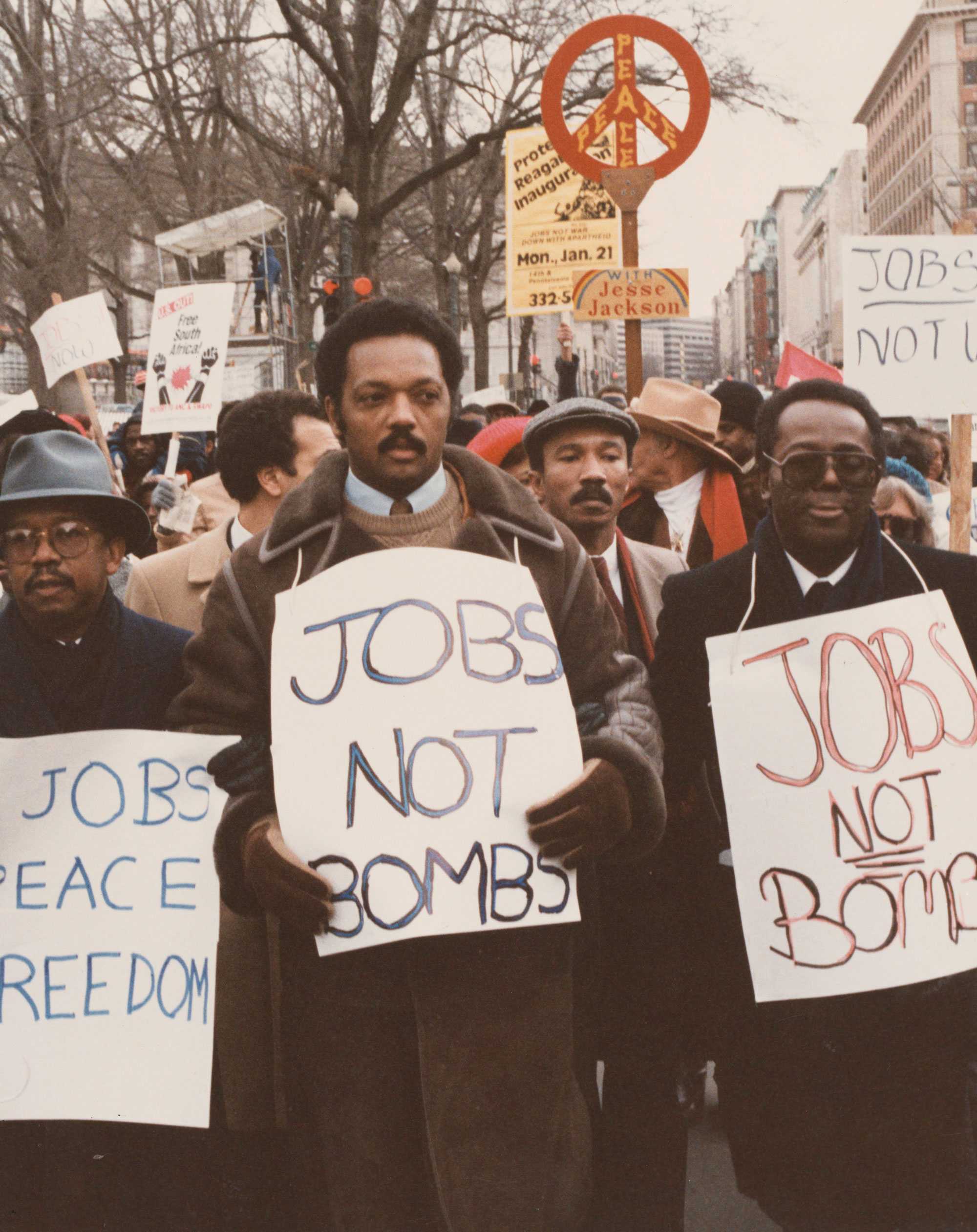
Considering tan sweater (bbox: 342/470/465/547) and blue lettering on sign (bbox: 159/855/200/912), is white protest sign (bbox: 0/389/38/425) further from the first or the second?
tan sweater (bbox: 342/470/465/547)

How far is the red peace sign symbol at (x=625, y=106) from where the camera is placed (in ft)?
19.7

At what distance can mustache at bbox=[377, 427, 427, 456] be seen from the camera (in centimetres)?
244

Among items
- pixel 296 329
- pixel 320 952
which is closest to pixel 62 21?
pixel 296 329

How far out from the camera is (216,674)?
97.7 inches

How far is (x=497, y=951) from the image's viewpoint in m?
2.41

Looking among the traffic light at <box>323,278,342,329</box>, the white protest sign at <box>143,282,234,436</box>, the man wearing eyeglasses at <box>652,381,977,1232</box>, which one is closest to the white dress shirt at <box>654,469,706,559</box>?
the man wearing eyeglasses at <box>652,381,977,1232</box>

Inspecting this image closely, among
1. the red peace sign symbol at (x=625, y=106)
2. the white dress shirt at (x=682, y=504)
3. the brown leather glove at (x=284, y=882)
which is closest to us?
the brown leather glove at (x=284, y=882)

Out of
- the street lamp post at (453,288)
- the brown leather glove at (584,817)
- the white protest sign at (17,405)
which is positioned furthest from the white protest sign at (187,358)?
the street lamp post at (453,288)

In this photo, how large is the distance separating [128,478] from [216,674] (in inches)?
236

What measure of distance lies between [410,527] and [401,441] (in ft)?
0.57

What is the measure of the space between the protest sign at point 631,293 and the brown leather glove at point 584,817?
12.9 ft

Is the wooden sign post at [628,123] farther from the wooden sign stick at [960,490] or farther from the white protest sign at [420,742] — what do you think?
the white protest sign at [420,742]

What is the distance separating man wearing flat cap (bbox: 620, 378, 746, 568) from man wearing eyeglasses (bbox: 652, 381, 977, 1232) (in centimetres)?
154

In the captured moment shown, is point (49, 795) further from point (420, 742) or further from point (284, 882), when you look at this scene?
point (420, 742)
